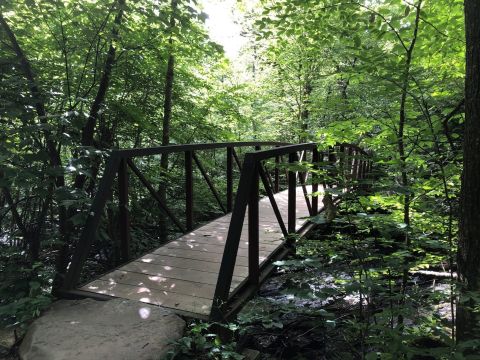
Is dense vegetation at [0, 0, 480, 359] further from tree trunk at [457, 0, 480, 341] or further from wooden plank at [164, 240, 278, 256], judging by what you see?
wooden plank at [164, 240, 278, 256]

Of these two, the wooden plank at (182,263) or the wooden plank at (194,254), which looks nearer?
the wooden plank at (182,263)

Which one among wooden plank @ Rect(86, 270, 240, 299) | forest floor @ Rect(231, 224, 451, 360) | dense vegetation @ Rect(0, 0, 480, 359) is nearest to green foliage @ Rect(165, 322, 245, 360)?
dense vegetation @ Rect(0, 0, 480, 359)

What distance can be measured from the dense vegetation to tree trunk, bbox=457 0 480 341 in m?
0.09

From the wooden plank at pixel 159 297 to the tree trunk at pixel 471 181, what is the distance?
177cm

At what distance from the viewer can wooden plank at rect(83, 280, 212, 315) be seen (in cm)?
277

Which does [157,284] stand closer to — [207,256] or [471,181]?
[207,256]

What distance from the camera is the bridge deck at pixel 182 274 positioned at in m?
2.93

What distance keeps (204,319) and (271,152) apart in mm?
1595

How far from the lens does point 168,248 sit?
4.22 m

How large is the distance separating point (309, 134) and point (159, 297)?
2337mm

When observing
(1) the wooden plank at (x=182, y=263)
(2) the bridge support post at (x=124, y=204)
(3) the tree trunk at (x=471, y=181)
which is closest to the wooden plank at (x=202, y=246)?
(1) the wooden plank at (x=182, y=263)

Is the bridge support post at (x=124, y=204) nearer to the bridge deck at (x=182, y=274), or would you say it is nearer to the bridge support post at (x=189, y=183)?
the bridge deck at (x=182, y=274)

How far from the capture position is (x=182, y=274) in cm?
345

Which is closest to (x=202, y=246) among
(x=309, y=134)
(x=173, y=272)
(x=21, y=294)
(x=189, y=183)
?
(x=173, y=272)
